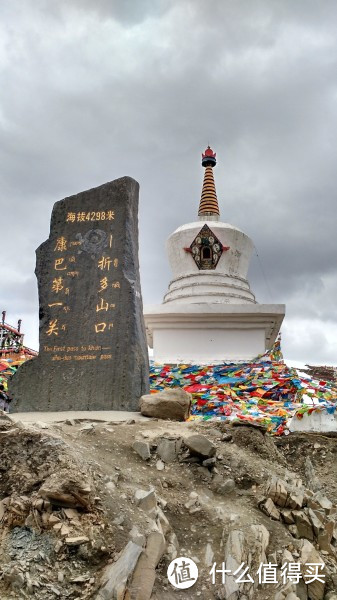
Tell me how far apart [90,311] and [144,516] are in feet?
13.6

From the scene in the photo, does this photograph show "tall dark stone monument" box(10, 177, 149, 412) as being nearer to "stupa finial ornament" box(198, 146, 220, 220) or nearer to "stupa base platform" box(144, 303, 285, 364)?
"stupa base platform" box(144, 303, 285, 364)

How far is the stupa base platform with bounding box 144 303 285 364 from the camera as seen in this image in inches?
560

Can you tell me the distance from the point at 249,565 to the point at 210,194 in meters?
15.7

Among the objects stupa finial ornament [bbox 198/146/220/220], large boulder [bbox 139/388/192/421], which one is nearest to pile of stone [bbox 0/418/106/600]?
large boulder [bbox 139/388/192/421]

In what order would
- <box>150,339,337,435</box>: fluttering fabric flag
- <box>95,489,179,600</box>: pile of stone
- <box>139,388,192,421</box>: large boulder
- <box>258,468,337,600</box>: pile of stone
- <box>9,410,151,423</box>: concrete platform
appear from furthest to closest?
<box>150,339,337,435</box>: fluttering fabric flag < <box>139,388,192,421</box>: large boulder < <box>9,410,151,423</box>: concrete platform < <box>258,468,337,600</box>: pile of stone < <box>95,489,179,600</box>: pile of stone

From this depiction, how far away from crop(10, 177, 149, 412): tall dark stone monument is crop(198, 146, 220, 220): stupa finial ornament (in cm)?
971

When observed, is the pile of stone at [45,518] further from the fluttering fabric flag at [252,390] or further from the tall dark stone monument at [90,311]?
the fluttering fabric flag at [252,390]

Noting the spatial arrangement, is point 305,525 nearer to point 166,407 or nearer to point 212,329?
point 166,407

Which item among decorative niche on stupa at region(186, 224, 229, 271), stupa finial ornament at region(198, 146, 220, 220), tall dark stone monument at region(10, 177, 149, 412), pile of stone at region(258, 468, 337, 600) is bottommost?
pile of stone at region(258, 468, 337, 600)

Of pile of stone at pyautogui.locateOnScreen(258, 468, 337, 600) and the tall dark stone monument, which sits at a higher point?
the tall dark stone monument

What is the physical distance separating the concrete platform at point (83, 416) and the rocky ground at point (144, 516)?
3.05 feet

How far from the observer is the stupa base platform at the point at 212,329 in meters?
14.2

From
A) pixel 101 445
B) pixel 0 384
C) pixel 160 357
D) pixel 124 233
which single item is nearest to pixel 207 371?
pixel 160 357

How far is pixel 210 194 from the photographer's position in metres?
18.1
